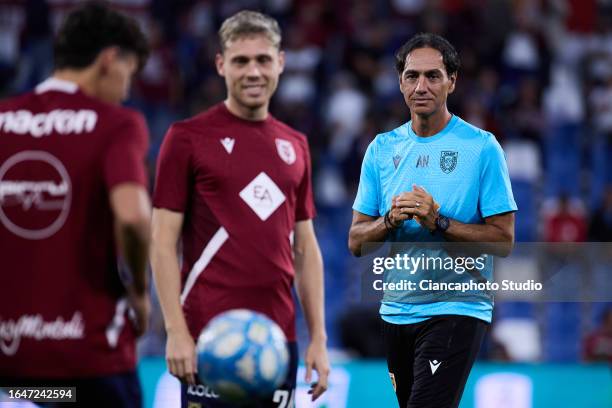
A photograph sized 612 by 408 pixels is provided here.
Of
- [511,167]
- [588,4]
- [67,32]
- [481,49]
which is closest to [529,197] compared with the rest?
[511,167]

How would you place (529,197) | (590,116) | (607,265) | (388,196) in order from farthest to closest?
(590,116) < (529,197) < (607,265) < (388,196)

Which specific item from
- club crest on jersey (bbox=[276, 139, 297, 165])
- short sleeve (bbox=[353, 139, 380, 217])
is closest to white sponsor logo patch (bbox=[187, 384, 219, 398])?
club crest on jersey (bbox=[276, 139, 297, 165])

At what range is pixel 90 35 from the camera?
421cm

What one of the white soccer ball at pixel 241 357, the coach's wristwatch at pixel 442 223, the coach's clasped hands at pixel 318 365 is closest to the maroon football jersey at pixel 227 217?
the coach's clasped hands at pixel 318 365

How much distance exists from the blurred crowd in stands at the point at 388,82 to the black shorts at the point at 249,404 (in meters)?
8.03

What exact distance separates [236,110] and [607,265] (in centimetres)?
757

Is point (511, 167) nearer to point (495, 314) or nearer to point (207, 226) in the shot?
point (495, 314)

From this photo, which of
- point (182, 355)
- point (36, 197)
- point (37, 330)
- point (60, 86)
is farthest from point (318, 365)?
point (60, 86)

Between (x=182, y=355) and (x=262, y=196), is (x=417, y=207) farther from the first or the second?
(x=182, y=355)

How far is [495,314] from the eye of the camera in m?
12.8

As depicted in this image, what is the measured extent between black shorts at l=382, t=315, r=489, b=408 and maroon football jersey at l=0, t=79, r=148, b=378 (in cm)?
188

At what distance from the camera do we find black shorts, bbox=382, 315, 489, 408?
5418 millimetres

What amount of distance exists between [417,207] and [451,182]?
1.09 ft

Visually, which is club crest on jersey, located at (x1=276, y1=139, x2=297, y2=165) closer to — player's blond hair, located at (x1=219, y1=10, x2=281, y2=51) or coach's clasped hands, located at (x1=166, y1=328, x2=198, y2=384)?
player's blond hair, located at (x1=219, y1=10, x2=281, y2=51)
